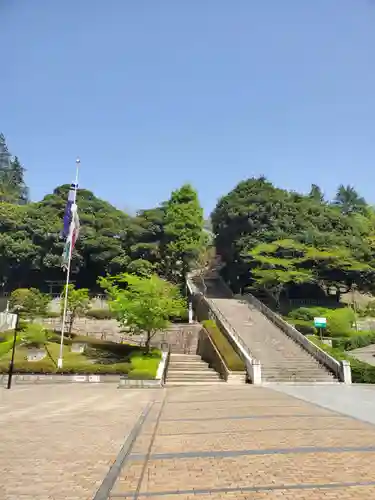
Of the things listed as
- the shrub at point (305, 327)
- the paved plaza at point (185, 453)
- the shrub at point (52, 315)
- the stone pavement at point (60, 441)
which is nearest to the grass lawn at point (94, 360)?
the stone pavement at point (60, 441)

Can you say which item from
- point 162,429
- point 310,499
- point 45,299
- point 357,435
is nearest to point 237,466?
point 310,499

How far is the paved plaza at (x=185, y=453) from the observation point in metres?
5.36

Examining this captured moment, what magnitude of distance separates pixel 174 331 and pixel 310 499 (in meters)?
30.5

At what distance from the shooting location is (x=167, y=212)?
166 feet

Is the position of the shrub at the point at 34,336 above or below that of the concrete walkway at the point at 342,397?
above

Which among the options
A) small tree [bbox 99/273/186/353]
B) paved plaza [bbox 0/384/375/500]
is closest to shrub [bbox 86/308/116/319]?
small tree [bbox 99/273/186/353]

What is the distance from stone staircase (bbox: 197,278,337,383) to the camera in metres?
23.9

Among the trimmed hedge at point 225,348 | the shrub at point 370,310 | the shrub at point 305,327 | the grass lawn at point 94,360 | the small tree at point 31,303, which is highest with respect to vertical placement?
the shrub at point 370,310

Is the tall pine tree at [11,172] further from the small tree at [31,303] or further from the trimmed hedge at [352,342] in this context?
the trimmed hedge at [352,342]

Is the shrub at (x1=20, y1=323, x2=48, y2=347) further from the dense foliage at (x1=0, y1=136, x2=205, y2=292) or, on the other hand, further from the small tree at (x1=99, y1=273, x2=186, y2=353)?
the dense foliage at (x1=0, y1=136, x2=205, y2=292)

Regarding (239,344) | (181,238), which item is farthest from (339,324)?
(181,238)

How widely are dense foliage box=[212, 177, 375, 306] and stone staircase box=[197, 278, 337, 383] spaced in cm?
527

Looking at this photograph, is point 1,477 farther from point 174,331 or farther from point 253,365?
point 174,331

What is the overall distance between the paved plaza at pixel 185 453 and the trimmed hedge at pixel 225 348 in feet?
35.0
